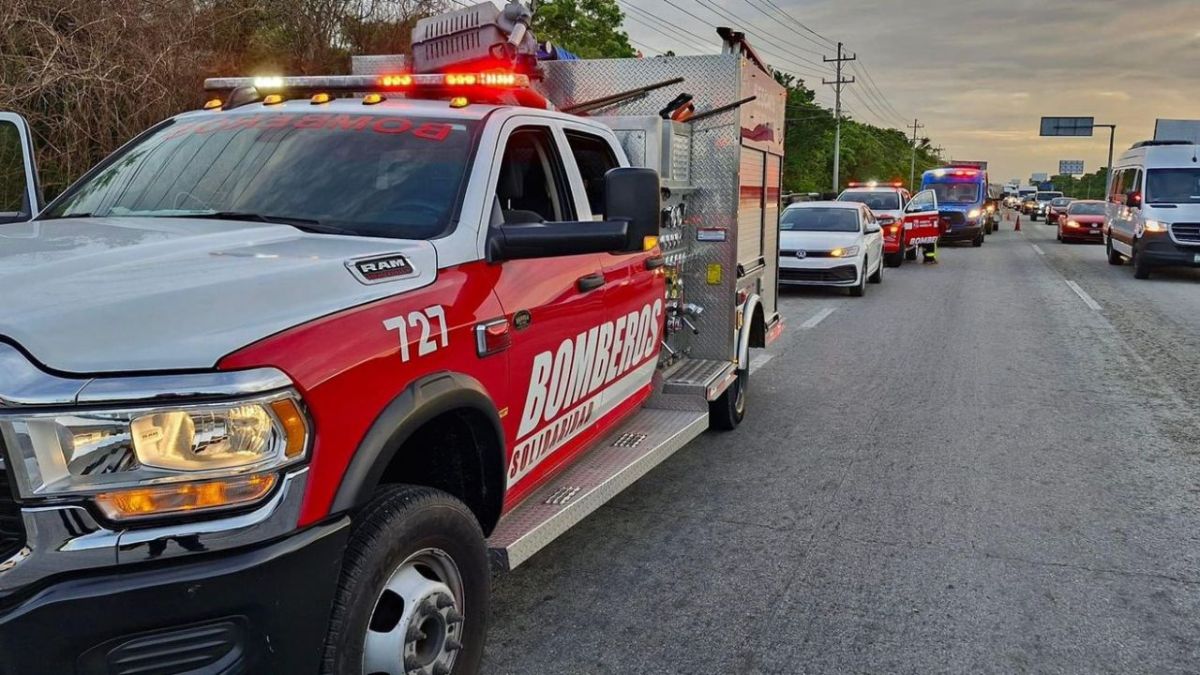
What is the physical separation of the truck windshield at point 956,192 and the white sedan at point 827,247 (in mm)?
15862

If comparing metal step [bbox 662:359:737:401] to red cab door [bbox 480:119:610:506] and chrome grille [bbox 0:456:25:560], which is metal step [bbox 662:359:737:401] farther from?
chrome grille [bbox 0:456:25:560]

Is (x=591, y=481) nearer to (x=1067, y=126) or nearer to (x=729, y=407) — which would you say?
(x=729, y=407)

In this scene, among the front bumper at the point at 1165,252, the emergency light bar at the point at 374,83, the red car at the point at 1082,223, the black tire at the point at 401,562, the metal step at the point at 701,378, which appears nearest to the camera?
the black tire at the point at 401,562

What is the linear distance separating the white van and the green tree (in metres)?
16.7

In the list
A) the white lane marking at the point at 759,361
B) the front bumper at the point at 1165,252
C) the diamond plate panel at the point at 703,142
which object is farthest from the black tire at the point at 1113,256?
the diamond plate panel at the point at 703,142

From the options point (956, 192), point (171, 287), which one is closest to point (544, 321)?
point (171, 287)

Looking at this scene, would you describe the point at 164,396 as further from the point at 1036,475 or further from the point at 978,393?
the point at 978,393

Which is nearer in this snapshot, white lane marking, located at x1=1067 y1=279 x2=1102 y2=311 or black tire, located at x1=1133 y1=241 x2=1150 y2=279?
white lane marking, located at x1=1067 y1=279 x2=1102 y2=311

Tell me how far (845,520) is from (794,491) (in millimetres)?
538

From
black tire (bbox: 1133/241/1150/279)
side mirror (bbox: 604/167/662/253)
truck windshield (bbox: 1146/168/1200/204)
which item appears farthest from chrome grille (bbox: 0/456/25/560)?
truck windshield (bbox: 1146/168/1200/204)

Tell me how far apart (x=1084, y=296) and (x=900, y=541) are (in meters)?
13.3

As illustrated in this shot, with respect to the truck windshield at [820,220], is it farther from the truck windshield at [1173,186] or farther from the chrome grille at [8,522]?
the chrome grille at [8,522]

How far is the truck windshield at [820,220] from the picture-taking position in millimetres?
17031

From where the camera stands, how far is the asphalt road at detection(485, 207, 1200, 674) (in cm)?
372
